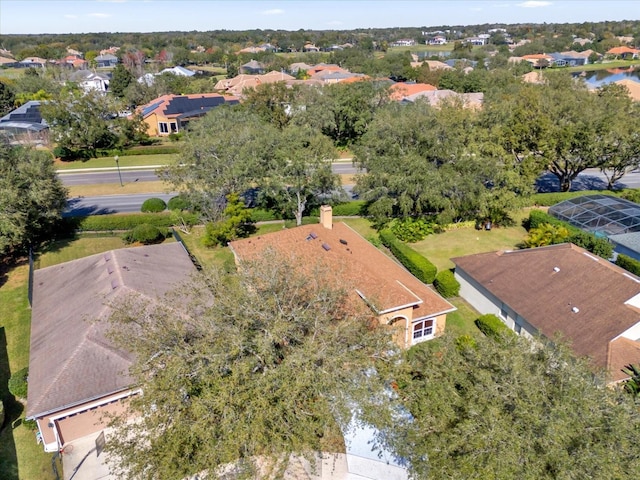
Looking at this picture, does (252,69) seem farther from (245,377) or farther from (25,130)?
(245,377)

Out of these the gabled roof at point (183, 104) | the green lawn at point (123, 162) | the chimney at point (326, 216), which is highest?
the gabled roof at point (183, 104)

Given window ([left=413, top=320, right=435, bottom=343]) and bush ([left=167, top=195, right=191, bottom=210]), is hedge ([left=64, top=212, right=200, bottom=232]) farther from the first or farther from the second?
window ([left=413, top=320, right=435, bottom=343])

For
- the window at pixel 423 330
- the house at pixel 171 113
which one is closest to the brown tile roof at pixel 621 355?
the window at pixel 423 330

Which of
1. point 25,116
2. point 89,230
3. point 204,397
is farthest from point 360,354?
point 25,116

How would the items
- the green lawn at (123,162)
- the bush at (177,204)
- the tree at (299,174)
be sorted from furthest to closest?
1. the green lawn at (123,162)
2. the bush at (177,204)
3. the tree at (299,174)

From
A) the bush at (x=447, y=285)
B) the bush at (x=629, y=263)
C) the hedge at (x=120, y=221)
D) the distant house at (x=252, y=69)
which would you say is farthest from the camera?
the distant house at (x=252, y=69)

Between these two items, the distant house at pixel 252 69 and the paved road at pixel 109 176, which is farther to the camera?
the distant house at pixel 252 69

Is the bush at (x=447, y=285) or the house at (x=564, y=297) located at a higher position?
the house at (x=564, y=297)

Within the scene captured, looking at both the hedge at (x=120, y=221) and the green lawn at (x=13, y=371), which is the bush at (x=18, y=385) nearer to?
the green lawn at (x=13, y=371)
